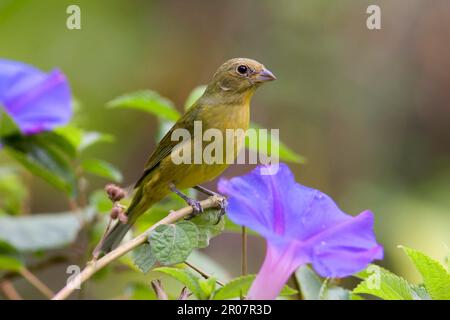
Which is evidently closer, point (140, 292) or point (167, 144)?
point (140, 292)

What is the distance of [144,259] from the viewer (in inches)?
56.8

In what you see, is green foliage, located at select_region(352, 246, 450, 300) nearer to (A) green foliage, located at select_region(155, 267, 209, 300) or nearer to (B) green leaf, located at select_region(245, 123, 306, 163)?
(A) green foliage, located at select_region(155, 267, 209, 300)

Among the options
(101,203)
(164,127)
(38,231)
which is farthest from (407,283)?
(38,231)

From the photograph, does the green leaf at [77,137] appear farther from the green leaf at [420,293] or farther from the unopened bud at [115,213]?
the green leaf at [420,293]

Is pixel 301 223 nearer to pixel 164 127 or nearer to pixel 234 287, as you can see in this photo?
pixel 234 287

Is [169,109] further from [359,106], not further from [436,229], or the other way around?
[359,106]

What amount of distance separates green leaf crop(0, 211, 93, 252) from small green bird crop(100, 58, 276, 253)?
220 millimetres

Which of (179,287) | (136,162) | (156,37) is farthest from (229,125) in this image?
(156,37)

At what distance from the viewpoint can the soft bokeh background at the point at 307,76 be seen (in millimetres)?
5574

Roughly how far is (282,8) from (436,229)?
2.34 meters

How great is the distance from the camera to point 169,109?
2471 mm

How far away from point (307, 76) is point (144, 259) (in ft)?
14.8

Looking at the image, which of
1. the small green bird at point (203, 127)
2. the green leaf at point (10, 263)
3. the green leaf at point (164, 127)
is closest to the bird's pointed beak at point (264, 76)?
the small green bird at point (203, 127)
